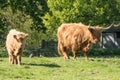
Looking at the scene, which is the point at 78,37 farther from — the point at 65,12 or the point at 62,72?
the point at 65,12

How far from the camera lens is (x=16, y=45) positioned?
20156mm

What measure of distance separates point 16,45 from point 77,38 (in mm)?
5186

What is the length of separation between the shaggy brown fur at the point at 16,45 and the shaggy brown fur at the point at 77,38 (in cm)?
465

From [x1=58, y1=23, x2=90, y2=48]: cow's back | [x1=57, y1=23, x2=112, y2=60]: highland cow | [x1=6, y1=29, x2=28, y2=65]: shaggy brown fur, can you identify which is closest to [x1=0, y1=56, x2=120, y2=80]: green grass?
[x1=6, y1=29, x2=28, y2=65]: shaggy brown fur

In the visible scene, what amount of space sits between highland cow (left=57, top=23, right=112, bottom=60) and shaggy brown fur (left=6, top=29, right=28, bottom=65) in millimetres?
4649

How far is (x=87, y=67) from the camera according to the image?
19.8m

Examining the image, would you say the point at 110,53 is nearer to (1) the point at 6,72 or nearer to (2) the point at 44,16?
(2) the point at 44,16

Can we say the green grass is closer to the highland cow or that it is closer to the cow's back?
the highland cow

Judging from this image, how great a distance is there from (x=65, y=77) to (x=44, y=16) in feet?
77.2

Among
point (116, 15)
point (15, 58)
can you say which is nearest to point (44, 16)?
point (116, 15)

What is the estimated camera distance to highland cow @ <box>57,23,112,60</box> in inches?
925

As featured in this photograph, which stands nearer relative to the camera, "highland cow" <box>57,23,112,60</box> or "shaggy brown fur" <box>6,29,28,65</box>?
"shaggy brown fur" <box>6,29,28,65</box>

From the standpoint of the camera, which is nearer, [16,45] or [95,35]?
[16,45]

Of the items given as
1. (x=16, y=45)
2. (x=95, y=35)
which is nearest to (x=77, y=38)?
(x=95, y=35)
